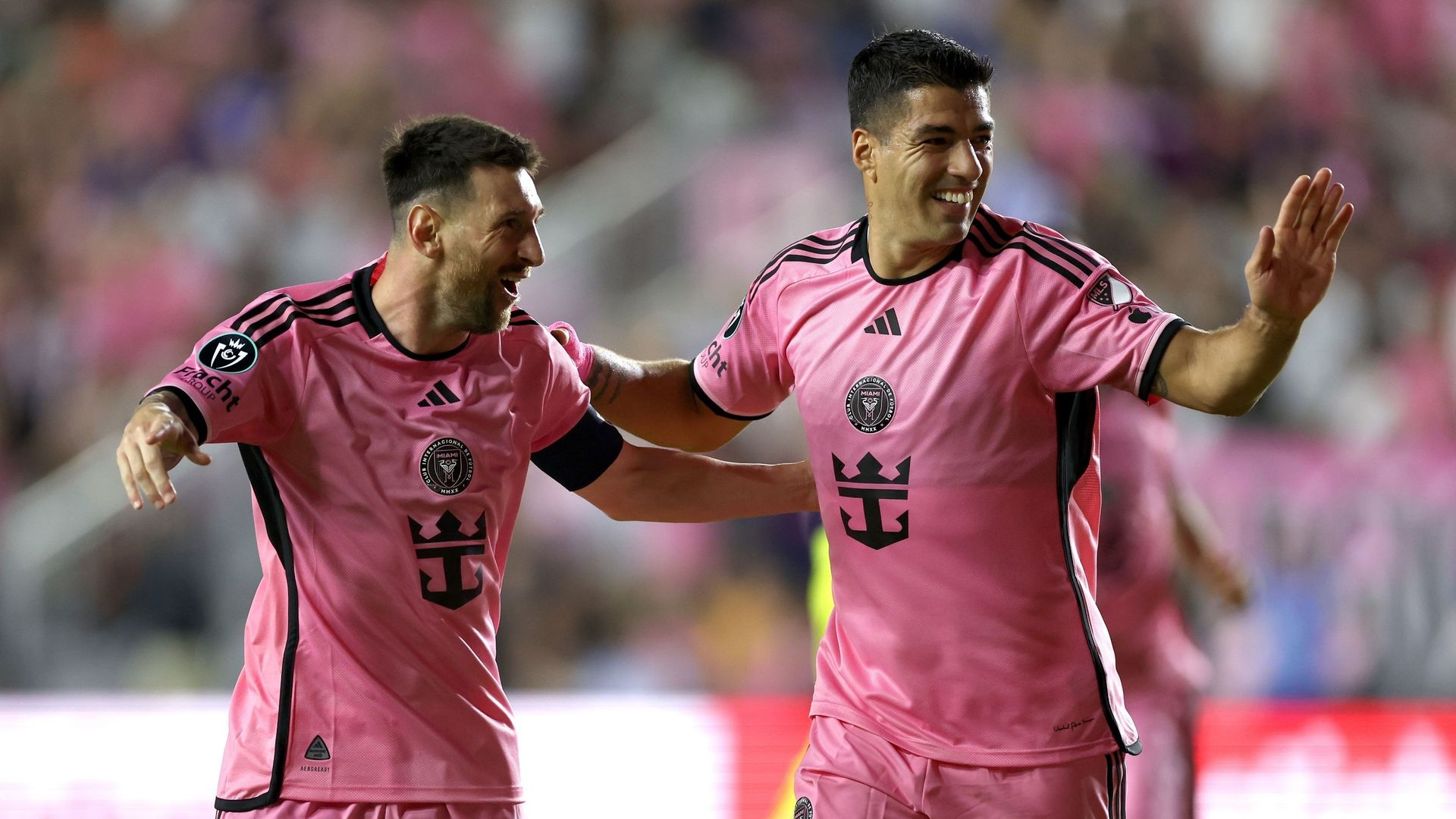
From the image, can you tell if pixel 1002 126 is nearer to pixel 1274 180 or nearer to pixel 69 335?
pixel 1274 180

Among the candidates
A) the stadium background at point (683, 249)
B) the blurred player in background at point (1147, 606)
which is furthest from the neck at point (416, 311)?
the stadium background at point (683, 249)

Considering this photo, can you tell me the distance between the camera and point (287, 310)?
3551 mm

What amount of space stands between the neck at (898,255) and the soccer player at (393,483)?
0.77 m

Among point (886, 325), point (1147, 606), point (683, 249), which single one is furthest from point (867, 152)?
point (683, 249)

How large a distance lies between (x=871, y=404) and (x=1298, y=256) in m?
0.97

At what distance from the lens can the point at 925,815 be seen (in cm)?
351

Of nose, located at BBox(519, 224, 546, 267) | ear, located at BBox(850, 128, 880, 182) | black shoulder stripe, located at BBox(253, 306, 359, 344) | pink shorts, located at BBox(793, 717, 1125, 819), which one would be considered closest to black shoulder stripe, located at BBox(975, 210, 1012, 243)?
ear, located at BBox(850, 128, 880, 182)

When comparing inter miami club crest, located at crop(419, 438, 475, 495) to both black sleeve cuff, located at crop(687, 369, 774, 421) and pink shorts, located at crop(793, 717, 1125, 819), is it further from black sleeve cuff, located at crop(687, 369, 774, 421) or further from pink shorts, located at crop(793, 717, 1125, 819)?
pink shorts, located at crop(793, 717, 1125, 819)

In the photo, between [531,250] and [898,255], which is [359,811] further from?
[898,255]

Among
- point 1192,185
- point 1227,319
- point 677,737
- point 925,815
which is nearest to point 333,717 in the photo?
point 925,815

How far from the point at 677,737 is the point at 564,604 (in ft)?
7.06

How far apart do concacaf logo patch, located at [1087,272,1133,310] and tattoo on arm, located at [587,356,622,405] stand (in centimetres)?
135

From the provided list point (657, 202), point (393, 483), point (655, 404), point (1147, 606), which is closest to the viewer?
point (393, 483)

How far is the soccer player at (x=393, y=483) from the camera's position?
11.1 ft
